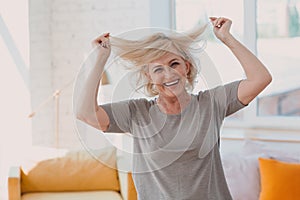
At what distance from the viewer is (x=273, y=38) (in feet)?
11.2

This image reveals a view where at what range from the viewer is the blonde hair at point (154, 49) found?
145 centimetres

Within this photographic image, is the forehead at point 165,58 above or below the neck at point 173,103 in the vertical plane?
above

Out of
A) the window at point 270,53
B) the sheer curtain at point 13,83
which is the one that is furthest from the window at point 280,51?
the sheer curtain at point 13,83

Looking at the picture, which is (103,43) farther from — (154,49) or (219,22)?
(219,22)

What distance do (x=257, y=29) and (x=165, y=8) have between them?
618 millimetres

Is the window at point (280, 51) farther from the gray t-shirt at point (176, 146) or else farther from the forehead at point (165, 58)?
the forehead at point (165, 58)

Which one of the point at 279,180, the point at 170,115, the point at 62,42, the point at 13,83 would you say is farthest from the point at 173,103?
the point at 62,42

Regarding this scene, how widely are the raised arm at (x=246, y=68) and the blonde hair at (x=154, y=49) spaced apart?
0.19ft

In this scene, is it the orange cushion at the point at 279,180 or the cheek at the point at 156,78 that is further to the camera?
the orange cushion at the point at 279,180

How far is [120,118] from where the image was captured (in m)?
1.54

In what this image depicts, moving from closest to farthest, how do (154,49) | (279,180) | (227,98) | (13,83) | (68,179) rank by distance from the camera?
(154,49) < (227,98) < (279,180) < (68,179) < (13,83)

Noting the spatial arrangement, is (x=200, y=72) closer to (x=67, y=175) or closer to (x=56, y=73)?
(x=67, y=175)

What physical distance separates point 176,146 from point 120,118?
6.8 inches

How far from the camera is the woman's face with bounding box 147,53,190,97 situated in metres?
1.47
